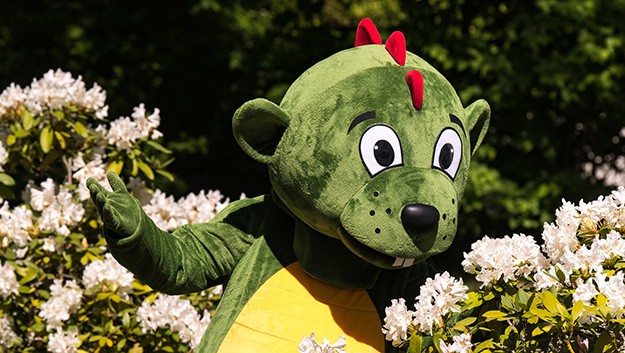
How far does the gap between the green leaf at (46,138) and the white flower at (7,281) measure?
0.44 m

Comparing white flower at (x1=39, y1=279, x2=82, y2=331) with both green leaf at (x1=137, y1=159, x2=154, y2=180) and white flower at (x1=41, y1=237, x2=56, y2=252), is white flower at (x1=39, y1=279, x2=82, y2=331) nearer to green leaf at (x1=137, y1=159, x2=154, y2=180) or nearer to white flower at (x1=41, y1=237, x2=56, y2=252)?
white flower at (x1=41, y1=237, x2=56, y2=252)

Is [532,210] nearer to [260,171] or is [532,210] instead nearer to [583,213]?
[260,171]

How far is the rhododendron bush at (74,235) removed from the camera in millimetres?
3502

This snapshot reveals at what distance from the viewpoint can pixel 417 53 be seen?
247 inches

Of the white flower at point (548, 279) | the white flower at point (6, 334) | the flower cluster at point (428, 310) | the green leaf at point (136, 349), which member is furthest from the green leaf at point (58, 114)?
the white flower at point (548, 279)

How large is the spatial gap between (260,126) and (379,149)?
1.16 ft

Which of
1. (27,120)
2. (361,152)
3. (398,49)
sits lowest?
(361,152)

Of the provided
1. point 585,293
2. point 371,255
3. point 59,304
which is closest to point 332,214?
point 371,255

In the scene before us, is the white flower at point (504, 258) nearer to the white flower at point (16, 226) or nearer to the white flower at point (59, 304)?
the white flower at point (59, 304)

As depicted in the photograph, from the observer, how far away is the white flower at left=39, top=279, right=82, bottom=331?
3.49m

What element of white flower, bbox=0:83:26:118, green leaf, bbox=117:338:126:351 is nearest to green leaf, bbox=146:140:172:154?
white flower, bbox=0:83:26:118

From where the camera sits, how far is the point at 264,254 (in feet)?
9.59

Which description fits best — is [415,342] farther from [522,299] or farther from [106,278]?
[106,278]

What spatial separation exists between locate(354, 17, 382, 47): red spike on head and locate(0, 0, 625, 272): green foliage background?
128 inches
